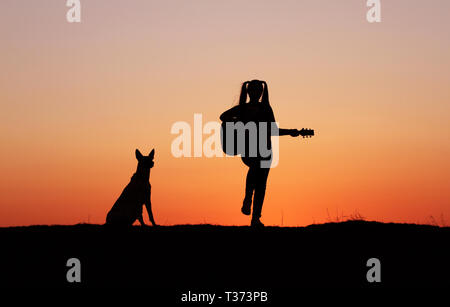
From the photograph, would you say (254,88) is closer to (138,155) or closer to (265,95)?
(265,95)

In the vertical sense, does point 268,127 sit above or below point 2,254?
above

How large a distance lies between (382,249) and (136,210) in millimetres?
4847

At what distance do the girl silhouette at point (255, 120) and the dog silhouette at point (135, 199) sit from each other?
2.17 metres

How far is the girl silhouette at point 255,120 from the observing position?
488 inches

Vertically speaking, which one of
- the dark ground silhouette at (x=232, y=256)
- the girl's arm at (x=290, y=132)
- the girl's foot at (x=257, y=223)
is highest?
the girl's arm at (x=290, y=132)

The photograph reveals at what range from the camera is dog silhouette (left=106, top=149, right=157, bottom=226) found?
44.3ft

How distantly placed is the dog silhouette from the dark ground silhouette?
2.58ft

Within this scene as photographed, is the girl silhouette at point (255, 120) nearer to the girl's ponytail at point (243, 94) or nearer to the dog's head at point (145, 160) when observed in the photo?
the girl's ponytail at point (243, 94)

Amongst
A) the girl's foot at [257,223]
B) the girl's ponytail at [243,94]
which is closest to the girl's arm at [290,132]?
the girl's ponytail at [243,94]

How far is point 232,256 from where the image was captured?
10336 mm

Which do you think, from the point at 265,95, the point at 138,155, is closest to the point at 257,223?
the point at 265,95
